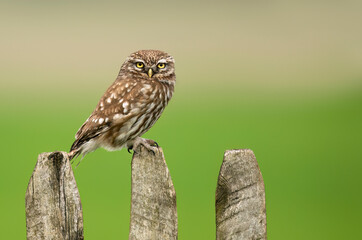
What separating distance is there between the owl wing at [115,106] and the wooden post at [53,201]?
4.31 ft

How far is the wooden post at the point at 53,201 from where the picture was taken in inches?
97.0

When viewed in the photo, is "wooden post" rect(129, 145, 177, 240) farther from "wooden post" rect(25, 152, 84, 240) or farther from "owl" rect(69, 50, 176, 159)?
"owl" rect(69, 50, 176, 159)

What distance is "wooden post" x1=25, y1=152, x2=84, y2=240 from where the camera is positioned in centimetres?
246

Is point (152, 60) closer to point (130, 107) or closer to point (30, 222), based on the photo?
point (130, 107)

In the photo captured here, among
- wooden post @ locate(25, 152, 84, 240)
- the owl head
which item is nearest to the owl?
Answer: the owl head

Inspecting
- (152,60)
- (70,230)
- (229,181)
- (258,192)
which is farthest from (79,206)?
(152,60)

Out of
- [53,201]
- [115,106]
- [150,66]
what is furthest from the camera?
[150,66]

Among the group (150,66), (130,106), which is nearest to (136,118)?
(130,106)

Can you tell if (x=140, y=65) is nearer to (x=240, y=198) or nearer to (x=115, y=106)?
(x=115, y=106)

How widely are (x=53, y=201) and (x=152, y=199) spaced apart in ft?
1.75

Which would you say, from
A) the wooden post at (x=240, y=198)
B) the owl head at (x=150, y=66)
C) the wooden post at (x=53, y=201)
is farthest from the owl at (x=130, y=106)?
the wooden post at (x=240, y=198)

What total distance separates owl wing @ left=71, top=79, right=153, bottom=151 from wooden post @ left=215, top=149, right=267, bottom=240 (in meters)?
1.62

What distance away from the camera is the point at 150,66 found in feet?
13.4

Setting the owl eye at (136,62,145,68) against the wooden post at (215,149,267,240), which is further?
the owl eye at (136,62,145,68)
